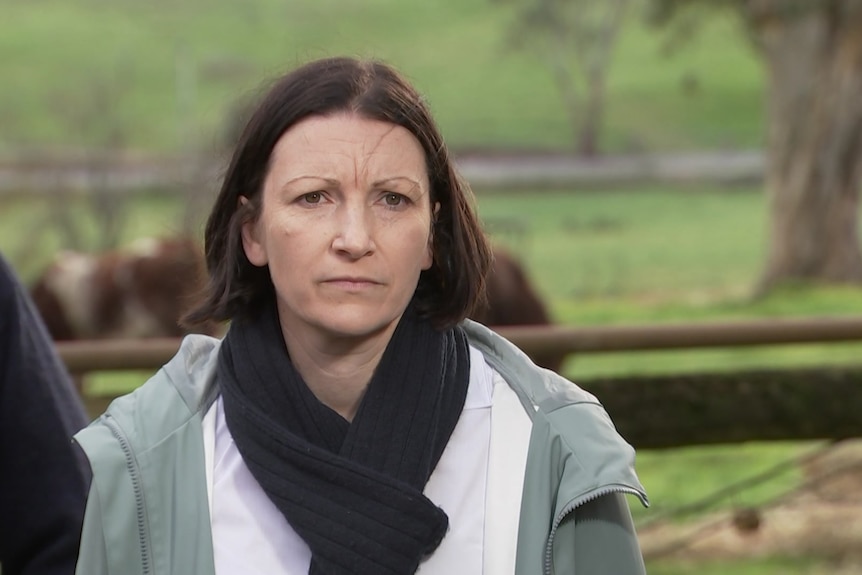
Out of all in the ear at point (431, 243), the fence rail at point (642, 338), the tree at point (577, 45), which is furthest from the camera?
the tree at point (577, 45)

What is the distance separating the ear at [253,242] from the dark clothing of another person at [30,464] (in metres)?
0.34

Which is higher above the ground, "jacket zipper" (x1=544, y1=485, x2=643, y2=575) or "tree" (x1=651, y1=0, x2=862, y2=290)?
"jacket zipper" (x1=544, y1=485, x2=643, y2=575)

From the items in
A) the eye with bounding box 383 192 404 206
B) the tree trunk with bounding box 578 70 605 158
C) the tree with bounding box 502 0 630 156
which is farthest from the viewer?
the tree trunk with bounding box 578 70 605 158

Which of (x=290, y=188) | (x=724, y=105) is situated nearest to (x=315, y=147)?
(x=290, y=188)

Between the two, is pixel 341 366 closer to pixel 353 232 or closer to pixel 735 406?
pixel 353 232

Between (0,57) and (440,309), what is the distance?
3858cm

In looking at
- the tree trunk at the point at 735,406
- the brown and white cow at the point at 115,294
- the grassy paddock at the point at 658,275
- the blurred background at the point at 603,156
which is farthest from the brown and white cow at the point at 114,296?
the tree trunk at the point at 735,406

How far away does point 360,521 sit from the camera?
1500 mm

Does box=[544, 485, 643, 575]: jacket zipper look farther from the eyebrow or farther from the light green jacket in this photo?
the eyebrow

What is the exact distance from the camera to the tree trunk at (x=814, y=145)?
13398 millimetres

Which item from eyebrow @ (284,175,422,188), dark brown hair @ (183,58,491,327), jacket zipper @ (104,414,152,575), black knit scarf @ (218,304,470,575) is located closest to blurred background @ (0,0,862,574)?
dark brown hair @ (183,58,491,327)

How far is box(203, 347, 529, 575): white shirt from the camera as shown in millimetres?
1532

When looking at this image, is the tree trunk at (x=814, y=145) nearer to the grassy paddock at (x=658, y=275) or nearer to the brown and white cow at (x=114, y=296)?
the grassy paddock at (x=658, y=275)

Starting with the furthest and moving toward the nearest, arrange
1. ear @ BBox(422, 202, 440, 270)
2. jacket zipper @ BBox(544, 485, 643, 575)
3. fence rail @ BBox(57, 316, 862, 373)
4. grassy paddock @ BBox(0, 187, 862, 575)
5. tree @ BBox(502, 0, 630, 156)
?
1. tree @ BBox(502, 0, 630, 156)
2. grassy paddock @ BBox(0, 187, 862, 575)
3. fence rail @ BBox(57, 316, 862, 373)
4. ear @ BBox(422, 202, 440, 270)
5. jacket zipper @ BBox(544, 485, 643, 575)
